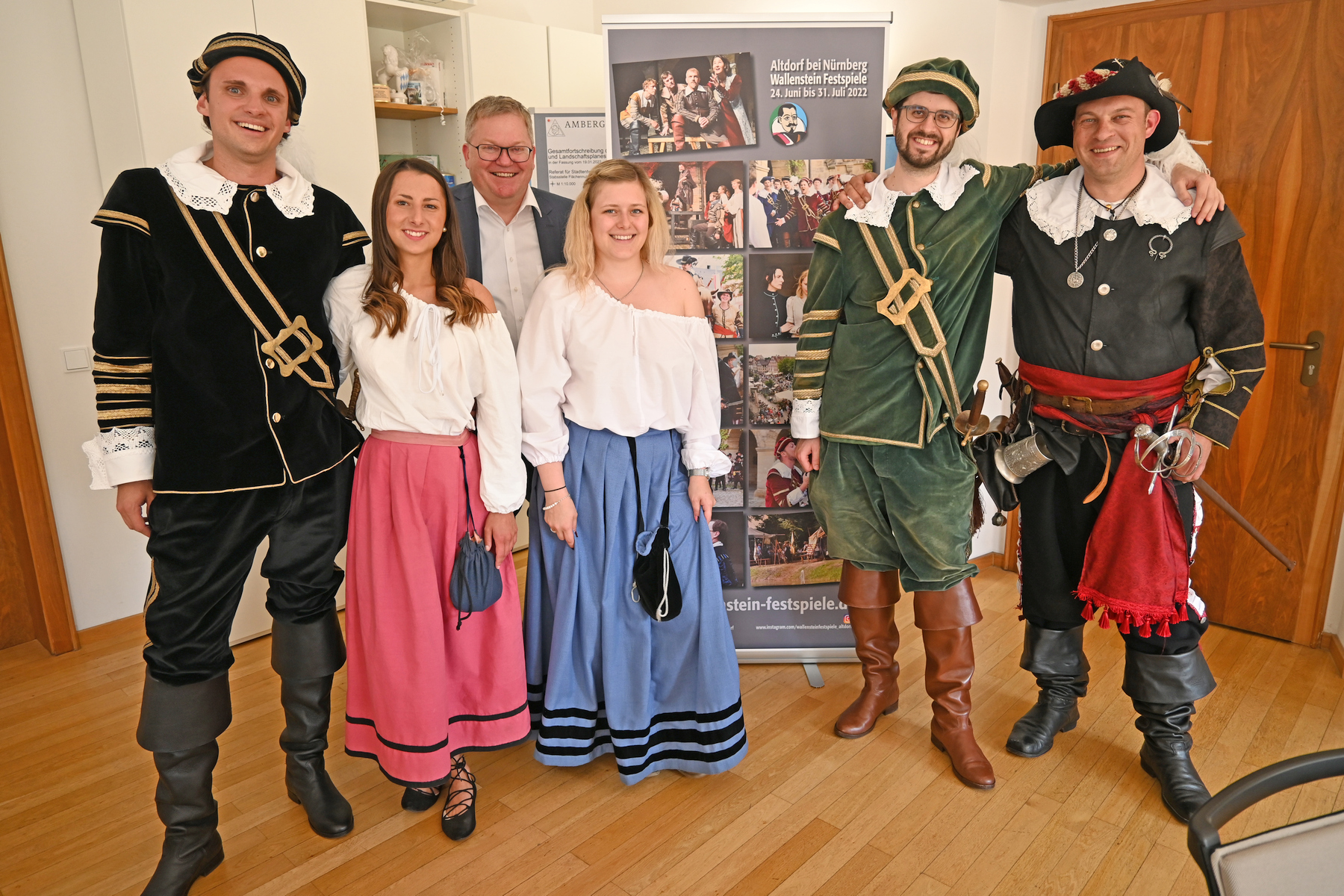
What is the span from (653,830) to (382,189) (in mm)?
1661

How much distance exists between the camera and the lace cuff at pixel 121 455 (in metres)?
1.84

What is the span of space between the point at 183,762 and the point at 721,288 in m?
1.91

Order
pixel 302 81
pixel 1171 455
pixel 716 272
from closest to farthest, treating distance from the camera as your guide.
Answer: pixel 302 81, pixel 1171 455, pixel 716 272

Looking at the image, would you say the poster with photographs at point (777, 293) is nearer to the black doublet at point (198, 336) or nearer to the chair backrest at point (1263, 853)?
the black doublet at point (198, 336)

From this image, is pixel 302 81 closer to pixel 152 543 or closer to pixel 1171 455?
pixel 152 543

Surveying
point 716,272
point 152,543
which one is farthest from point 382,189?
point 716,272

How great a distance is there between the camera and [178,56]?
278 centimetres

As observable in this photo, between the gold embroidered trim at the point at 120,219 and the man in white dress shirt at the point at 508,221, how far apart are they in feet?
2.81

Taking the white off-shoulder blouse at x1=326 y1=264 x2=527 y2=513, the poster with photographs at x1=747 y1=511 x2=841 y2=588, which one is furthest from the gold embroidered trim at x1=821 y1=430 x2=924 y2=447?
the white off-shoulder blouse at x1=326 y1=264 x2=527 y2=513

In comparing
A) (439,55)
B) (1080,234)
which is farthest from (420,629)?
(439,55)

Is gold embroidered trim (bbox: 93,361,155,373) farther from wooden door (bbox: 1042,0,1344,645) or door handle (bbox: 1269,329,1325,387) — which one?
door handle (bbox: 1269,329,1325,387)

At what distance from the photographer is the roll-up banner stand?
262 centimetres

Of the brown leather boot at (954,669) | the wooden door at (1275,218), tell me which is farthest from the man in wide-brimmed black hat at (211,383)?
the wooden door at (1275,218)

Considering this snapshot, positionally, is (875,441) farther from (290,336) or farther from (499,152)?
(290,336)
